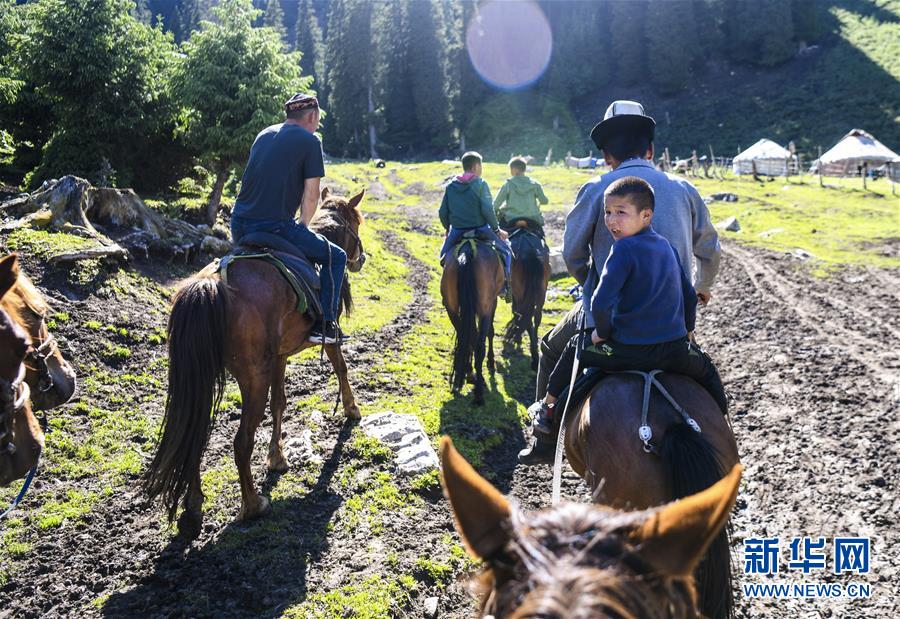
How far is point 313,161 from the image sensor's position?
5.38 meters

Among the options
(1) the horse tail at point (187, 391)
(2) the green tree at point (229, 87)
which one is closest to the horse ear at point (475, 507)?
(1) the horse tail at point (187, 391)

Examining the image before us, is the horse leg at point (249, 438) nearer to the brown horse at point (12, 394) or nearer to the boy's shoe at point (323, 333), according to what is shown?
the boy's shoe at point (323, 333)

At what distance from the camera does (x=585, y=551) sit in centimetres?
134

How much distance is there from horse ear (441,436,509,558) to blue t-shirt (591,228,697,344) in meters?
1.87

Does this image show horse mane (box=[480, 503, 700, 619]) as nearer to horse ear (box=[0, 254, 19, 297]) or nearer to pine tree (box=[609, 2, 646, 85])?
horse ear (box=[0, 254, 19, 297])

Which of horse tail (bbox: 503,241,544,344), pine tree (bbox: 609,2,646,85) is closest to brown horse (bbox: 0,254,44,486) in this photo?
horse tail (bbox: 503,241,544,344)

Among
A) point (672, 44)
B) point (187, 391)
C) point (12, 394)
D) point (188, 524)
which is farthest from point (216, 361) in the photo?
point (672, 44)

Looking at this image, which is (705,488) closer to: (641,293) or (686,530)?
(641,293)

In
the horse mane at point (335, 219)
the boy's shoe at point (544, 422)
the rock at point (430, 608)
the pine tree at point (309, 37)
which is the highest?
the pine tree at point (309, 37)

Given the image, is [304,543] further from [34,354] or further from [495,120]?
[495,120]

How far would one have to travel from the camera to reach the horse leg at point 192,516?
461 cm

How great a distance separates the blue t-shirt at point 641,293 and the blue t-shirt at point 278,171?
10.3ft

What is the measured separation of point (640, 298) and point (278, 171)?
11.6 ft

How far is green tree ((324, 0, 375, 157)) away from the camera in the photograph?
56125mm
